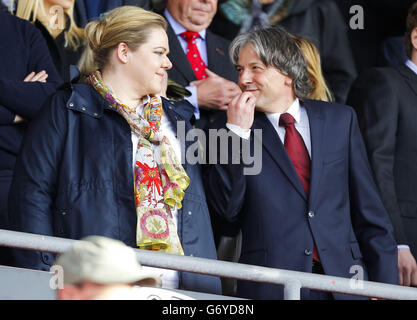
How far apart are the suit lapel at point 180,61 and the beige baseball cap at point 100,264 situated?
9.01 feet

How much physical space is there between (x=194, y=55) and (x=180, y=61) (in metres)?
0.16

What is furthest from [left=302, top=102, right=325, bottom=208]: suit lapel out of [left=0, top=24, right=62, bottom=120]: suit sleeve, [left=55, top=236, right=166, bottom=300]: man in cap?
[left=55, top=236, right=166, bottom=300]: man in cap

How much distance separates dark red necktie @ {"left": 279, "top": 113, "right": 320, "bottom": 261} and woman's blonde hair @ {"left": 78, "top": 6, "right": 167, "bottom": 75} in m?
0.73

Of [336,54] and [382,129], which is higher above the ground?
[336,54]

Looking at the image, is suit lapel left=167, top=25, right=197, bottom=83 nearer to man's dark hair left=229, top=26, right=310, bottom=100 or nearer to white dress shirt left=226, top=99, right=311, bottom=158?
man's dark hair left=229, top=26, right=310, bottom=100

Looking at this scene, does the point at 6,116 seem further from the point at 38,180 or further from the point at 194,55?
the point at 194,55

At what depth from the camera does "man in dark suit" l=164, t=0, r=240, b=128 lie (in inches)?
202

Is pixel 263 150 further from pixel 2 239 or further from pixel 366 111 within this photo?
pixel 2 239

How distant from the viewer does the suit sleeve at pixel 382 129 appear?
4762 millimetres

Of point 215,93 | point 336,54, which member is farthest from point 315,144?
point 336,54

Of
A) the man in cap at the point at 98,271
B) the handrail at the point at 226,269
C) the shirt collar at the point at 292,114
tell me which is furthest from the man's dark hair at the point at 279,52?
the man in cap at the point at 98,271

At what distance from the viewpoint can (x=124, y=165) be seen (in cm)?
408

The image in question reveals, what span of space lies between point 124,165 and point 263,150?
2.25ft

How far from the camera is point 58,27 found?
5.54 metres
